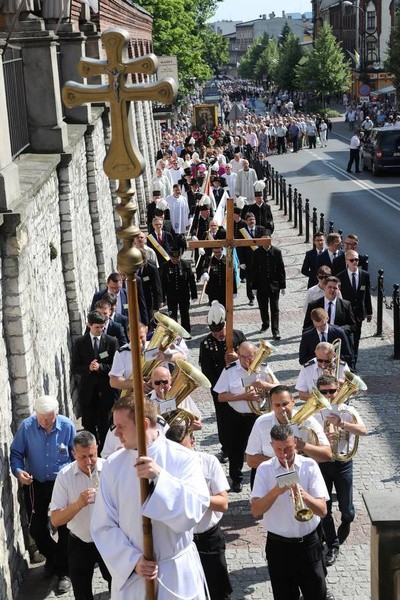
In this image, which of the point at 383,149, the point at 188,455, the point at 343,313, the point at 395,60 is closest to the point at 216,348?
the point at 343,313

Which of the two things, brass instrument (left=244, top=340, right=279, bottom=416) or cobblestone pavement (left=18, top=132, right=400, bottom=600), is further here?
brass instrument (left=244, top=340, right=279, bottom=416)

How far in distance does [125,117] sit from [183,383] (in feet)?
13.7

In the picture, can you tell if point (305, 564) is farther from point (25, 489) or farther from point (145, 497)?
point (25, 489)

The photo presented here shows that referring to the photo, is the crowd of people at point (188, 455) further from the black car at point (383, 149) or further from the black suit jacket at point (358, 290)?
the black car at point (383, 149)

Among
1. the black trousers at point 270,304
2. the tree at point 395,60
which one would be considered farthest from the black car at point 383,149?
the black trousers at point 270,304

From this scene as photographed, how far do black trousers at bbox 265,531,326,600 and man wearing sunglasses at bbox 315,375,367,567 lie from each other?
136 centimetres

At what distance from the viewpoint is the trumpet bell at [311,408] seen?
8.41 meters

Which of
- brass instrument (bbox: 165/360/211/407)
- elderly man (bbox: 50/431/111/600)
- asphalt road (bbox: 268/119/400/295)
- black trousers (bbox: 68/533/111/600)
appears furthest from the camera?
asphalt road (bbox: 268/119/400/295)

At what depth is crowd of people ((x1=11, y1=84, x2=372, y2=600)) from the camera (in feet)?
19.2

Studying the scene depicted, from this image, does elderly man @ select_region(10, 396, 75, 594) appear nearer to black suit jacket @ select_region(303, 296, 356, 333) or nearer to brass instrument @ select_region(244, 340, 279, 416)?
brass instrument @ select_region(244, 340, 279, 416)

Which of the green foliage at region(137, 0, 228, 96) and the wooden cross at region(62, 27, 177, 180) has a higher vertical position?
the wooden cross at region(62, 27, 177, 180)

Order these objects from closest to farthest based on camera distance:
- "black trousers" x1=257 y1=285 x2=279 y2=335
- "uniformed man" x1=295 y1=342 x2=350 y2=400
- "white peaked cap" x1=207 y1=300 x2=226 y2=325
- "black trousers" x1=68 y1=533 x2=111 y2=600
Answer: "black trousers" x1=68 y1=533 x2=111 y2=600, "uniformed man" x1=295 y1=342 x2=350 y2=400, "white peaked cap" x1=207 y1=300 x2=226 y2=325, "black trousers" x1=257 y1=285 x2=279 y2=335

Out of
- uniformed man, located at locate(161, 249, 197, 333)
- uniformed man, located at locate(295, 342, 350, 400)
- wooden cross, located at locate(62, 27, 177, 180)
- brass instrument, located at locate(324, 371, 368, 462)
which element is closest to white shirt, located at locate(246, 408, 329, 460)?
brass instrument, located at locate(324, 371, 368, 462)

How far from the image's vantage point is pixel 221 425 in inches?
430
